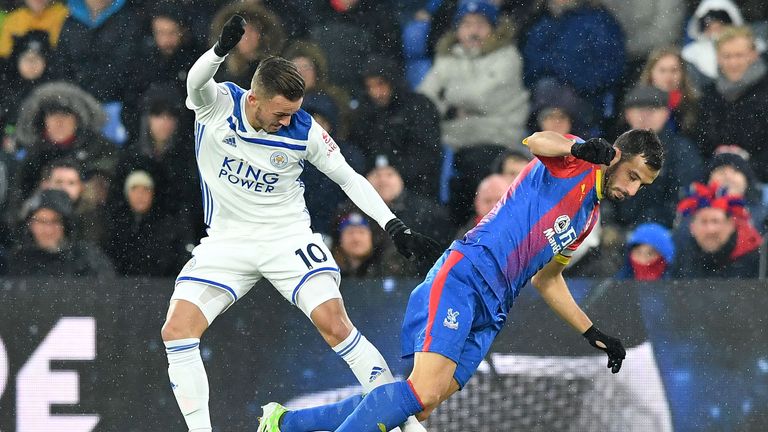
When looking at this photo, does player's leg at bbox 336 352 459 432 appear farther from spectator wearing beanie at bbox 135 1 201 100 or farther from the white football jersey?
spectator wearing beanie at bbox 135 1 201 100

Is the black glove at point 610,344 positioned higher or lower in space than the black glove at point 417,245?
lower

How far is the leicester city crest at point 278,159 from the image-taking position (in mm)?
5809

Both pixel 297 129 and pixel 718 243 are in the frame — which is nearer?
pixel 297 129

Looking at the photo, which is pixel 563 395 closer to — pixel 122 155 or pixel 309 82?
pixel 309 82

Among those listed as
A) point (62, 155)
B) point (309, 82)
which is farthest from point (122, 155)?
point (309, 82)

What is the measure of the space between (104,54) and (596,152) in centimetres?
391

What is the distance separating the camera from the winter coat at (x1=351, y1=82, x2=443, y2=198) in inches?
292

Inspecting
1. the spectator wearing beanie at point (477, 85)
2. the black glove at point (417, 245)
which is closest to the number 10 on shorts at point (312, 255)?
the black glove at point (417, 245)

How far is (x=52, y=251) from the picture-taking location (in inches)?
278

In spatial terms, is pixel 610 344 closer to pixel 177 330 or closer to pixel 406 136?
pixel 177 330

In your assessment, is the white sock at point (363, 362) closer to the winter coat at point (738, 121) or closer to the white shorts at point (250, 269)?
the white shorts at point (250, 269)

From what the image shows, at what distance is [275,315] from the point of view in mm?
6824

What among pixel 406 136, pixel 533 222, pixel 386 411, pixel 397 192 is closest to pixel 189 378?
pixel 386 411

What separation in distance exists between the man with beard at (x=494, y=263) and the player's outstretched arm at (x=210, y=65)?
4.08 feet
